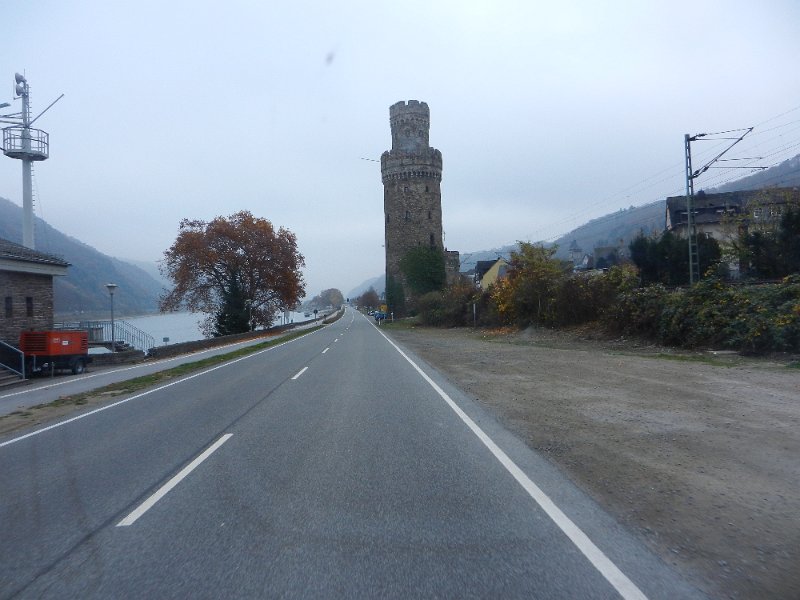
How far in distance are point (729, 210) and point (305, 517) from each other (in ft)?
155

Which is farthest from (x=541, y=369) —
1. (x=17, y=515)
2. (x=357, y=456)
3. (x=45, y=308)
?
(x=45, y=308)

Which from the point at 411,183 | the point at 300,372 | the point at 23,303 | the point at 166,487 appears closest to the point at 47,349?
the point at 23,303

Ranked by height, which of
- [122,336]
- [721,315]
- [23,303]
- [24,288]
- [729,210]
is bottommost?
[122,336]

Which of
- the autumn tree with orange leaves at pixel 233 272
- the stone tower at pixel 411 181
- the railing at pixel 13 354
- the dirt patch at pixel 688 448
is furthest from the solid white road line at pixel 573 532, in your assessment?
the stone tower at pixel 411 181

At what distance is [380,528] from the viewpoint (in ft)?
17.1

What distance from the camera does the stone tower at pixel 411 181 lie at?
253 feet

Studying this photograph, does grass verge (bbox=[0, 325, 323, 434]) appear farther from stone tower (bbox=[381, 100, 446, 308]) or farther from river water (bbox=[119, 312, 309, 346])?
stone tower (bbox=[381, 100, 446, 308])

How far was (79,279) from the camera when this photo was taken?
194 feet

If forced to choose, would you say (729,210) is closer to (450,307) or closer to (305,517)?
(450,307)

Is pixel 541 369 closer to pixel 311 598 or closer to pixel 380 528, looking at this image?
pixel 380 528

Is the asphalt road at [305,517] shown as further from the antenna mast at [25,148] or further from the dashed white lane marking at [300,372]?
the antenna mast at [25,148]

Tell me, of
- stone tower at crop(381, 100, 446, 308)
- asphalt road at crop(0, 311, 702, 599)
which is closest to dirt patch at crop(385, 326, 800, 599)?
asphalt road at crop(0, 311, 702, 599)

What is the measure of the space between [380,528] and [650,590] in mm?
2106

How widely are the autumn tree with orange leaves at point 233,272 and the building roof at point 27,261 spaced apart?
77.6 feet
